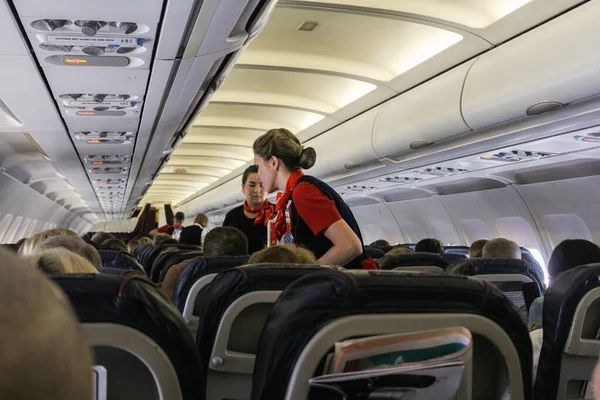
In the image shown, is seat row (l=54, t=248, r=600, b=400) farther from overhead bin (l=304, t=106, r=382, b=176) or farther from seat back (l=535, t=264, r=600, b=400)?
overhead bin (l=304, t=106, r=382, b=176)

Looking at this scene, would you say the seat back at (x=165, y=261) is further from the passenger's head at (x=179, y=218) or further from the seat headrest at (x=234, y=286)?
the passenger's head at (x=179, y=218)

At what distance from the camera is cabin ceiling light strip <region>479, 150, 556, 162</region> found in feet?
22.4

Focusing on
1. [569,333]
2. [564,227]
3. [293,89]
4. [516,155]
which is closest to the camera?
[569,333]

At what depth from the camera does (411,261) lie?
204 inches

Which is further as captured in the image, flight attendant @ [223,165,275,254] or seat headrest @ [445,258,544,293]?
flight attendant @ [223,165,275,254]

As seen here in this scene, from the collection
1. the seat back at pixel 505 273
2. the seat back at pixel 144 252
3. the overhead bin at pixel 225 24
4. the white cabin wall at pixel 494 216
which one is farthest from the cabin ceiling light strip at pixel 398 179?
the overhead bin at pixel 225 24

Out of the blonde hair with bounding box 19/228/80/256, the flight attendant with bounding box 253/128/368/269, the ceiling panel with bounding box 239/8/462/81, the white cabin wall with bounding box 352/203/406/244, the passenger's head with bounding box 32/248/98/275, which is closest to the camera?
the passenger's head with bounding box 32/248/98/275

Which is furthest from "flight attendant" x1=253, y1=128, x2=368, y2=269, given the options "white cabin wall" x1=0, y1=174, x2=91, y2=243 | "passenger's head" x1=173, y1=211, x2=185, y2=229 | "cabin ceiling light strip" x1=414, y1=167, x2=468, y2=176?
"passenger's head" x1=173, y1=211, x2=185, y2=229

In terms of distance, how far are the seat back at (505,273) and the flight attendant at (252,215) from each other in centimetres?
205

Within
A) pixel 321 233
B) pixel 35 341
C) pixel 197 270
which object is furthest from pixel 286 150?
pixel 35 341

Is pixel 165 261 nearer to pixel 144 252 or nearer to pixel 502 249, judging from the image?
pixel 502 249

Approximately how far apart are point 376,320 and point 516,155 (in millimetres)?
5945

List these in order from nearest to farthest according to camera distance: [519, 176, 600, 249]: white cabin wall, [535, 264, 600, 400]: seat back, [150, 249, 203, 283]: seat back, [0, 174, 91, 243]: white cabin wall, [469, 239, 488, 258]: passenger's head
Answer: [535, 264, 600, 400]: seat back → [150, 249, 203, 283]: seat back → [469, 239, 488, 258]: passenger's head → [519, 176, 600, 249]: white cabin wall → [0, 174, 91, 243]: white cabin wall

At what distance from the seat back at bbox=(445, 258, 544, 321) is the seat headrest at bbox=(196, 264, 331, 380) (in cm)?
164
